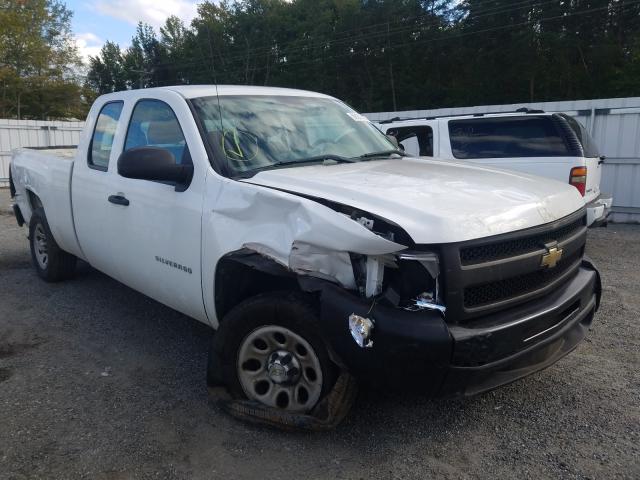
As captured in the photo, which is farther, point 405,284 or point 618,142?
point 618,142

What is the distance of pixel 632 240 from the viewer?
28.1 ft

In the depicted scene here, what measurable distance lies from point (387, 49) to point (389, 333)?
4480 cm

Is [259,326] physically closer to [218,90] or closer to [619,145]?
[218,90]

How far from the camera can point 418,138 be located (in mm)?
8570

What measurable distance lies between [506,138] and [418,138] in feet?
4.62

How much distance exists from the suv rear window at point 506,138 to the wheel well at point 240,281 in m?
5.52

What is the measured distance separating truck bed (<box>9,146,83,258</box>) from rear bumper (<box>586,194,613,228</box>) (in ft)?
19.5

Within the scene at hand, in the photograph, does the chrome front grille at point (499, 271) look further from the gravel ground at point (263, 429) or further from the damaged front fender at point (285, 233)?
the gravel ground at point (263, 429)

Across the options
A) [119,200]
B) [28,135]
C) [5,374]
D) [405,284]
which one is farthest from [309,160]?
[28,135]

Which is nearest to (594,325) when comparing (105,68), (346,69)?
(346,69)

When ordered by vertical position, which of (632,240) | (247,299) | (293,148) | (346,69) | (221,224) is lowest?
(632,240)

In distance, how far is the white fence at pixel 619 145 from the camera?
1049 centimetres

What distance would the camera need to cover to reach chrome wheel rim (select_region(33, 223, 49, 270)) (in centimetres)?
589

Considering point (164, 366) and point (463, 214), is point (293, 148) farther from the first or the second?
point (164, 366)
